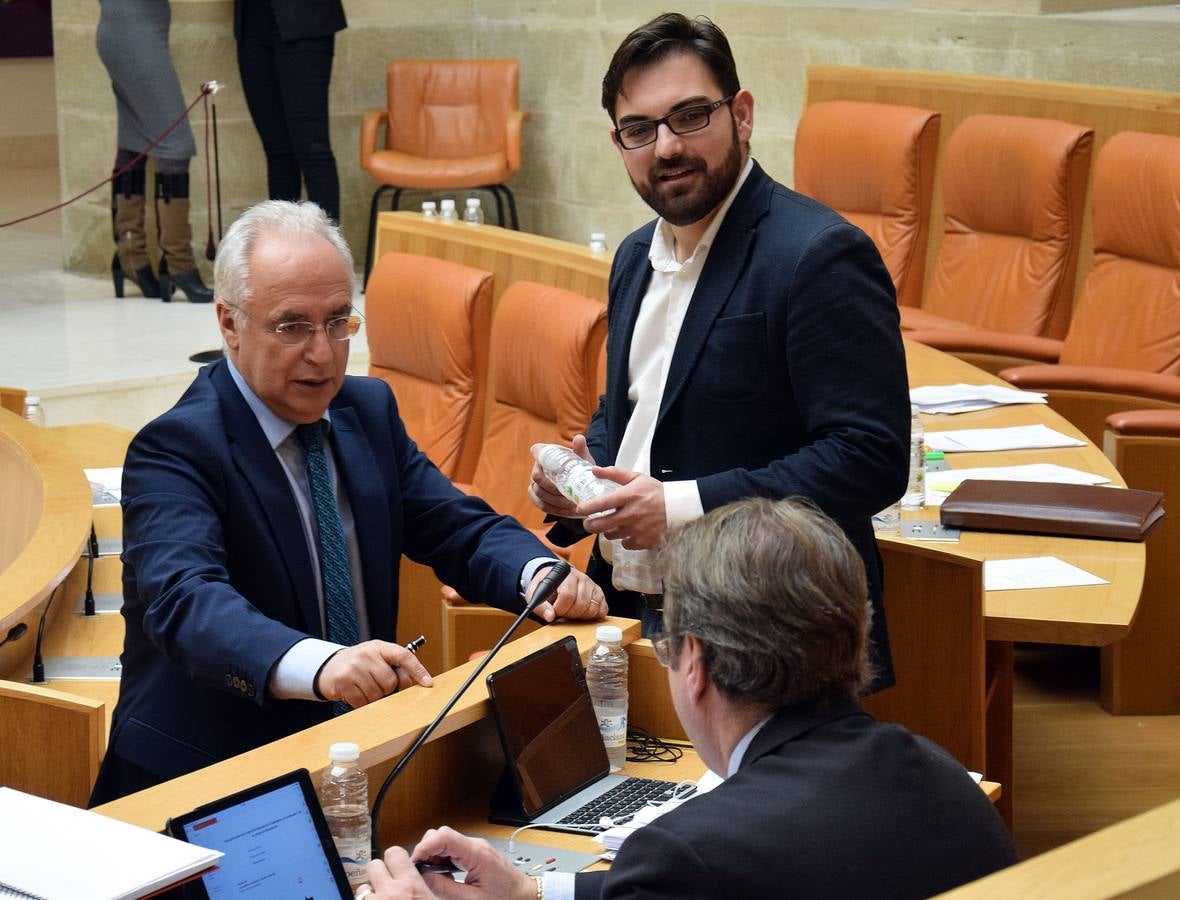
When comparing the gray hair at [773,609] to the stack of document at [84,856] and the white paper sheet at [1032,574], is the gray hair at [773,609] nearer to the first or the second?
the stack of document at [84,856]

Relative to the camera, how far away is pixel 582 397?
171 inches

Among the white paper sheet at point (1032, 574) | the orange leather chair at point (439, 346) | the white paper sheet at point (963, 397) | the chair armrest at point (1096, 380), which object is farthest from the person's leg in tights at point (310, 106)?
the white paper sheet at point (1032, 574)

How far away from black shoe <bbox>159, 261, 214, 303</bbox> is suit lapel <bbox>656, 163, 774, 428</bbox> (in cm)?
587

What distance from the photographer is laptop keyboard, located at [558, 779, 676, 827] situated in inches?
89.0

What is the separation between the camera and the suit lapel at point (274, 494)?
2.38 m

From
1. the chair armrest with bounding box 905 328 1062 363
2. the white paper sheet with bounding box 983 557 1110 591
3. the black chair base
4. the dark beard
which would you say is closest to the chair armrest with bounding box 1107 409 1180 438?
the white paper sheet with bounding box 983 557 1110 591

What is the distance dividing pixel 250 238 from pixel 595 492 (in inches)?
24.0

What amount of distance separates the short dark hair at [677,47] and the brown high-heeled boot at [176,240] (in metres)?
5.77

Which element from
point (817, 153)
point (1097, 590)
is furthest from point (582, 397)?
point (817, 153)

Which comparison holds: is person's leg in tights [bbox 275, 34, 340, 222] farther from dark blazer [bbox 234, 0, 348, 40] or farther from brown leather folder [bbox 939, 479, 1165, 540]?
brown leather folder [bbox 939, 479, 1165, 540]

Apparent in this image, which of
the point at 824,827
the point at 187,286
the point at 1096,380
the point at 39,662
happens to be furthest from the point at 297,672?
the point at 187,286

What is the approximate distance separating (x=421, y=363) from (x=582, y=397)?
3.20 feet

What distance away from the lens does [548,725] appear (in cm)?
233

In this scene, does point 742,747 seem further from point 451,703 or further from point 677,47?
point 677,47
